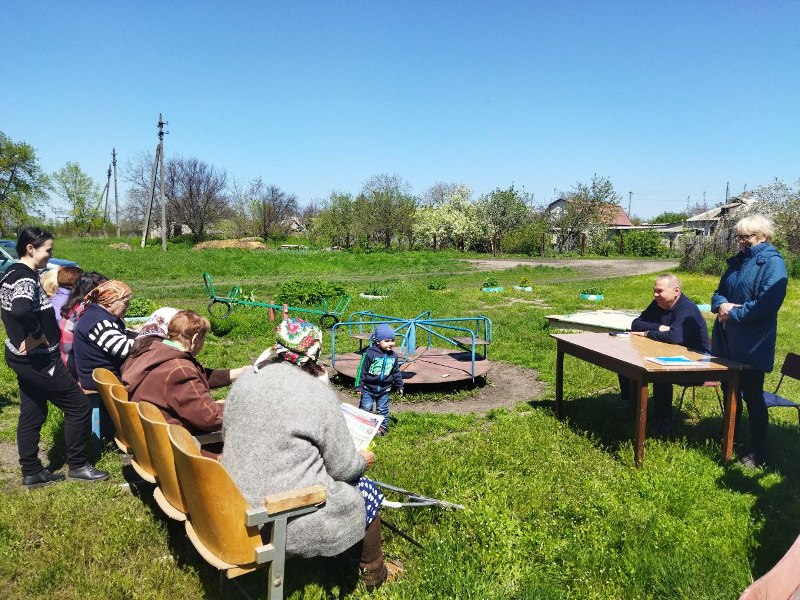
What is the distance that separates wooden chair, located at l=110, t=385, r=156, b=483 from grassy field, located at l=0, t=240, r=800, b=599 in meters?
0.44

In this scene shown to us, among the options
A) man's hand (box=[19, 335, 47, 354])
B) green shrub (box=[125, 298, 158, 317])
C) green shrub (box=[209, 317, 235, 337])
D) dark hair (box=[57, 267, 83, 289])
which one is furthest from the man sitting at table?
green shrub (box=[125, 298, 158, 317])

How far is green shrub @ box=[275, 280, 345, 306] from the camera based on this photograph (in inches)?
531

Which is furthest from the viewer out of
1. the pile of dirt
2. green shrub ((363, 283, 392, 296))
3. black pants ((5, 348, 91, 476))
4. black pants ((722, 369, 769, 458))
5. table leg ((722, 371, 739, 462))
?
the pile of dirt

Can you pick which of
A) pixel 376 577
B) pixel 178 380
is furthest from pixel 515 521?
pixel 178 380

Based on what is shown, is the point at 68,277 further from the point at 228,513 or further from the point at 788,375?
the point at 788,375

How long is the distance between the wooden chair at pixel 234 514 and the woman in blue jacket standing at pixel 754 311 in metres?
3.72

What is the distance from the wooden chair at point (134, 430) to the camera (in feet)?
10.7

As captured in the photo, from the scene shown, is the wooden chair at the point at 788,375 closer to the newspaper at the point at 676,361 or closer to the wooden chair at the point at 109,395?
the newspaper at the point at 676,361

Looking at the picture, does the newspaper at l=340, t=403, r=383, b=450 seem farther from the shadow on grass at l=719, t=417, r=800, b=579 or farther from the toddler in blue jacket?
the toddler in blue jacket

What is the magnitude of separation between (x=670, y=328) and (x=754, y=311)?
3.44ft

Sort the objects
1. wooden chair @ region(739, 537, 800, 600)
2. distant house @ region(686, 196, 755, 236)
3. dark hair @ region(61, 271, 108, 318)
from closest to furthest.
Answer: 1. wooden chair @ region(739, 537, 800, 600)
2. dark hair @ region(61, 271, 108, 318)
3. distant house @ region(686, 196, 755, 236)

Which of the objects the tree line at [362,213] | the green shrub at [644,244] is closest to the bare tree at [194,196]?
the tree line at [362,213]

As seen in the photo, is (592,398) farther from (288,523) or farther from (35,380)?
(35,380)

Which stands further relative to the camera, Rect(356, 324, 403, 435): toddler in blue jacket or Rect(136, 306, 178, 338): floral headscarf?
Rect(356, 324, 403, 435): toddler in blue jacket
